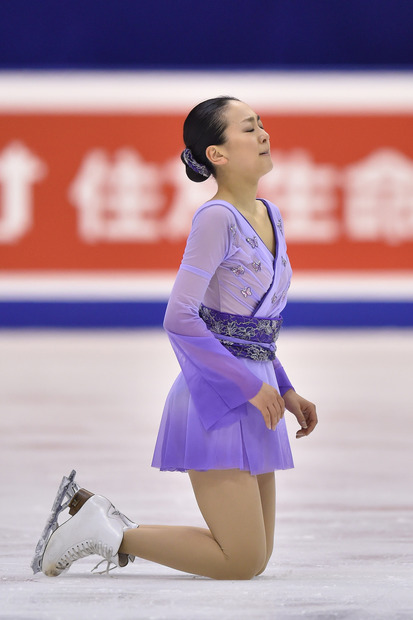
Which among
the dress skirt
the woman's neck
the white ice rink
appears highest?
the woman's neck

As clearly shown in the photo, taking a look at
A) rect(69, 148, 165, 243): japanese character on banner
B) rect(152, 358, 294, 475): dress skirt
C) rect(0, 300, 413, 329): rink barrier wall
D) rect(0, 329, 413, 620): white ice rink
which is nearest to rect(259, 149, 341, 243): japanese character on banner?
rect(0, 300, 413, 329): rink barrier wall

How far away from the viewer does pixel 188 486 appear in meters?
2.83

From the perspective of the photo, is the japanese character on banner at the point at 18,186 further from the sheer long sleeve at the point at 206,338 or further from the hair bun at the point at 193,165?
the sheer long sleeve at the point at 206,338

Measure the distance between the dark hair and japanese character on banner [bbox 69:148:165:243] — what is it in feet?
17.7

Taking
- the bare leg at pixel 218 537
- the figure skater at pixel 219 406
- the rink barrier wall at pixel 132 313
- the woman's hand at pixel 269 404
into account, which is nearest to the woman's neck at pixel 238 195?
the figure skater at pixel 219 406

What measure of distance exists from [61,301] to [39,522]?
4.89 meters

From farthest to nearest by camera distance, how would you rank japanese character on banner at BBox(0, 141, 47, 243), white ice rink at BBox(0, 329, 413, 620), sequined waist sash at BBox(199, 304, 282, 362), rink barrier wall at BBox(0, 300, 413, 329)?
1. japanese character on banner at BBox(0, 141, 47, 243)
2. rink barrier wall at BBox(0, 300, 413, 329)
3. sequined waist sash at BBox(199, 304, 282, 362)
4. white ice rink at BBox(0, 329, 413, 620)

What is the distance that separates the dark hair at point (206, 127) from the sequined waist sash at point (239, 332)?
27 centimetres

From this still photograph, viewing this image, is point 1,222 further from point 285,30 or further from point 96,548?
point 96,548

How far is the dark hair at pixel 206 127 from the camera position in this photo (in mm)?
1929

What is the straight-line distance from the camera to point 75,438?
347 cm

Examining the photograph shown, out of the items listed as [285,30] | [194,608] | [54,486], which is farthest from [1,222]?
[194,608]

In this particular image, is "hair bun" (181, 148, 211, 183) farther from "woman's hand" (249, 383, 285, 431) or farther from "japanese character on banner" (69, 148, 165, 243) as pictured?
"japanese character on banner" (69, 148, 165, 243)

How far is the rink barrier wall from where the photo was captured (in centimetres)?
717
